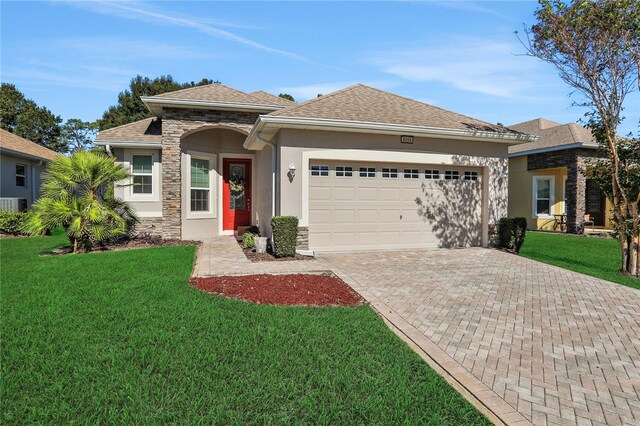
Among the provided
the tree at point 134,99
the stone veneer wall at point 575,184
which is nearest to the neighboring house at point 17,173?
the tree at point 134,99

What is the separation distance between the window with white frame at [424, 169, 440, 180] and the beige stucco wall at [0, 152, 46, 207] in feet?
60.7

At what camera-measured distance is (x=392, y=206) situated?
10812mm

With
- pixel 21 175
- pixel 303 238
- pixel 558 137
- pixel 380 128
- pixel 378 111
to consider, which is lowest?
pixel 303 238

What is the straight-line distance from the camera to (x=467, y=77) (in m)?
11.8

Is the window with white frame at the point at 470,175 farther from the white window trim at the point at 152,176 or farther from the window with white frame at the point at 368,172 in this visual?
the white window trim at the point at 152,176

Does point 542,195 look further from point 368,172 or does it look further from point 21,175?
point 21,175

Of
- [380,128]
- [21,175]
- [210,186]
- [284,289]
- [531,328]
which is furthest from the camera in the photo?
[21,175]

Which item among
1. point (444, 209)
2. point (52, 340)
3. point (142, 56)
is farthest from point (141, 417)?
point (142, 56)

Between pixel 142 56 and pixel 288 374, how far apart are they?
1106 cm

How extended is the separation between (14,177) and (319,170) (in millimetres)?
16919

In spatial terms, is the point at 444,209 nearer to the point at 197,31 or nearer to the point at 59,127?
the point at 197,31

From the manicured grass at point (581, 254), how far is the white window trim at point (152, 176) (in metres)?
12.6

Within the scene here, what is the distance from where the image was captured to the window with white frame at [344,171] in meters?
10.3

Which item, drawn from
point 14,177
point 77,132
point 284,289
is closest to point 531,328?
point 284,289
